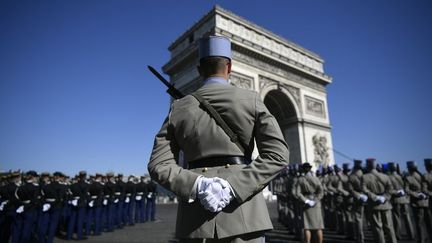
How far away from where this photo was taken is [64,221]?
8.48 meters

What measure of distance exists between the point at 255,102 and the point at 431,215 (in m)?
6.62

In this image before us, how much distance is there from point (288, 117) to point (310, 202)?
51.1ft

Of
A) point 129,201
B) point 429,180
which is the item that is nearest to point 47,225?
point 129,201

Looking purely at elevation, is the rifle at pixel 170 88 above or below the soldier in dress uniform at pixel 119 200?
above

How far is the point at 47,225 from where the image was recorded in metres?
6.43

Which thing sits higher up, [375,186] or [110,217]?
[375,186]

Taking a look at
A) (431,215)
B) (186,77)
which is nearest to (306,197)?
(431,215)

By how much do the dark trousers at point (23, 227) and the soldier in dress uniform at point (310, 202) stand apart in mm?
5779

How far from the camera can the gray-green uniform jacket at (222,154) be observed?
4.65 ft

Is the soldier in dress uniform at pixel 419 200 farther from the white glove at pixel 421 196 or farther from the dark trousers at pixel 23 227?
the dark trousers at pixel 23 227

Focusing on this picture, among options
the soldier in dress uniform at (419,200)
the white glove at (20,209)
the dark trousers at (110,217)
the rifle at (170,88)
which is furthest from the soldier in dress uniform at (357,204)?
the white glove at (20,209)

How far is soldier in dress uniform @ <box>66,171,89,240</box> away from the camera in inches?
296

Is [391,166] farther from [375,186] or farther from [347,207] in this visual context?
[375,186]

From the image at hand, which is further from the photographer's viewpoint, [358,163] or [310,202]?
[358,163]
